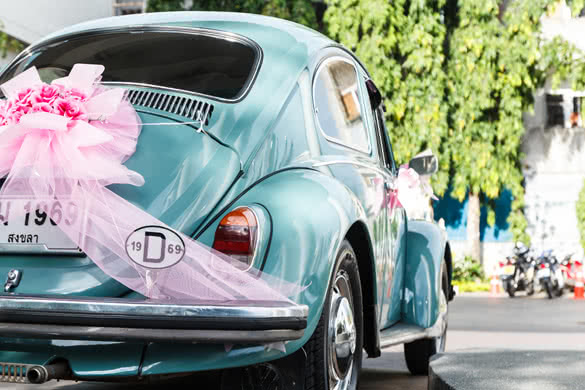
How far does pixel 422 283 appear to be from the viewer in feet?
19.9

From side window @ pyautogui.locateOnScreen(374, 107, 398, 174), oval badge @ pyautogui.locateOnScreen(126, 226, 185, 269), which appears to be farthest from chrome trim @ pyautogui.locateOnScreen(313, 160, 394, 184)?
oval badge @ pyautogui.locateOnScreen(126, 226, 185, 269)

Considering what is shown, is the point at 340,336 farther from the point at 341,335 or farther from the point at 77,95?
the point at 77,95

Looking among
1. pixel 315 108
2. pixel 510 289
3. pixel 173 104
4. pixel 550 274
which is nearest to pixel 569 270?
pixel 550 274

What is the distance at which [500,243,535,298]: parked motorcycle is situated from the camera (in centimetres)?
1988

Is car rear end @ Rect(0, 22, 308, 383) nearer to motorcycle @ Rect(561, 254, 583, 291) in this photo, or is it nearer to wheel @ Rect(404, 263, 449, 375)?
wheel @ Rect(404, 263, 449, 375)

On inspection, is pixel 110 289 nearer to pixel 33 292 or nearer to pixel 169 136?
pixel 33 292

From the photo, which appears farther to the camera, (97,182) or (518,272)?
(518,272)

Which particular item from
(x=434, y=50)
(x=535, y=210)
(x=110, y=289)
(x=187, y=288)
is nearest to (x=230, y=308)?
(x=187, y=288)

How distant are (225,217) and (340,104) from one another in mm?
1627

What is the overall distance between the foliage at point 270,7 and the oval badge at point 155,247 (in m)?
20.0

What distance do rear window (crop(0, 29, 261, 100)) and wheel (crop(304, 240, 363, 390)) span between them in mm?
944

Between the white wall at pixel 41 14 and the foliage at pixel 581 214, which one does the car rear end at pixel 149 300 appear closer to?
the white wall at pixel 41 14

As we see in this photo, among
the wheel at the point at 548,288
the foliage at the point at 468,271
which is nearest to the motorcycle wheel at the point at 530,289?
the wheel at the point at 548,288

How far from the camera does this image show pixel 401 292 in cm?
604
